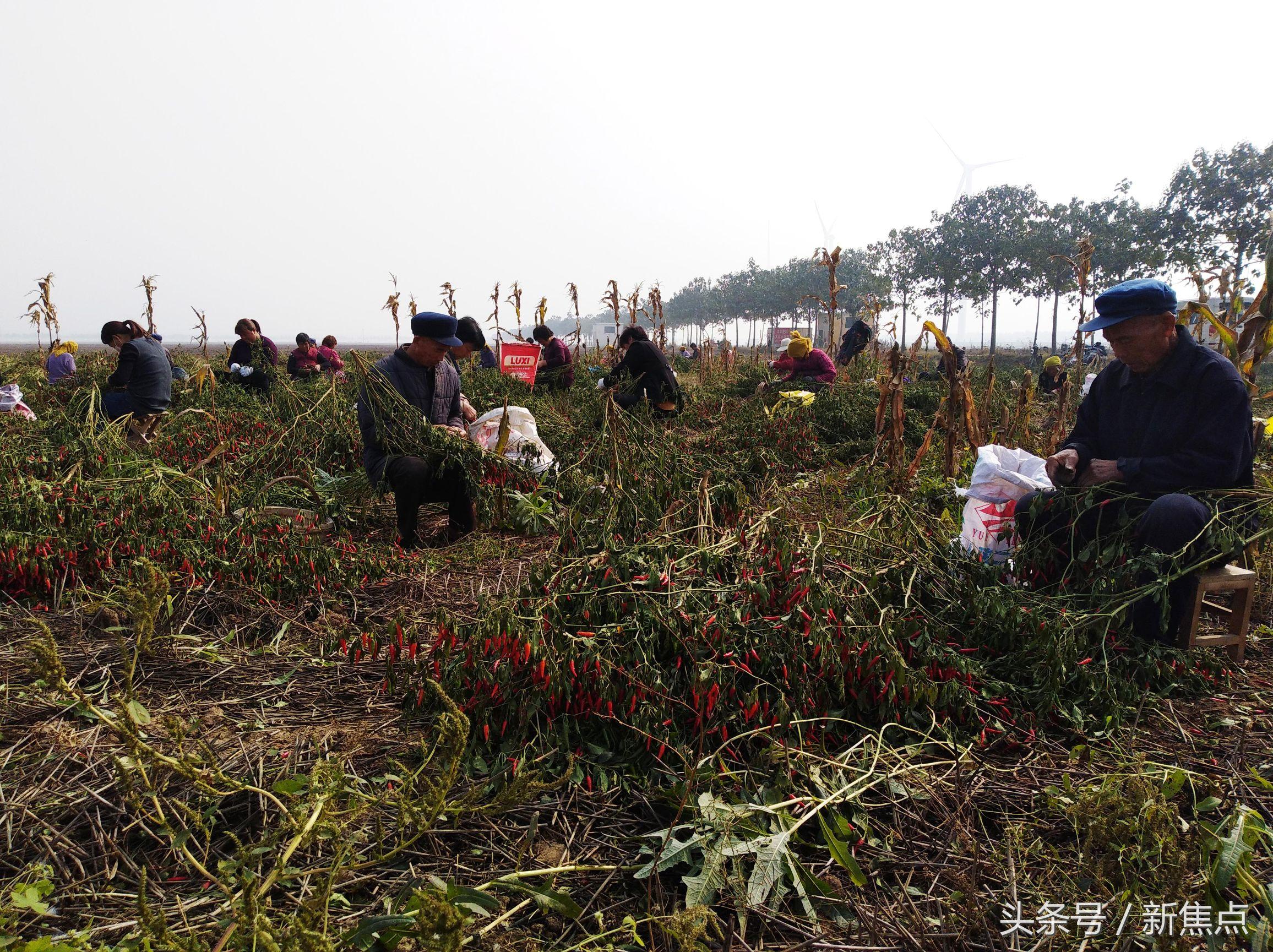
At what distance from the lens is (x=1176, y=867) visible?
135 centimetres

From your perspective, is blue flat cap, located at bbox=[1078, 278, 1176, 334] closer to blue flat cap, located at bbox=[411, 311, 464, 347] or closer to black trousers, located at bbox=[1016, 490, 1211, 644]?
black trousers, located at bbox=[1016, 490, 1211, 644]

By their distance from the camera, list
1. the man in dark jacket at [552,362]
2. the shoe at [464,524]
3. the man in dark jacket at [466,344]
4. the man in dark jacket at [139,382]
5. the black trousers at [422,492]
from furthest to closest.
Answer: the man in dark jacket at [552,362]
the man in dark jacket at [139,382]
the man in dark jacket at [466,344]
the shoe at [464,524]
the black trousers at [422,492]

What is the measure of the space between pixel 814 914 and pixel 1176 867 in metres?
0.71

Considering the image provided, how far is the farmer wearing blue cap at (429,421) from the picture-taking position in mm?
4055

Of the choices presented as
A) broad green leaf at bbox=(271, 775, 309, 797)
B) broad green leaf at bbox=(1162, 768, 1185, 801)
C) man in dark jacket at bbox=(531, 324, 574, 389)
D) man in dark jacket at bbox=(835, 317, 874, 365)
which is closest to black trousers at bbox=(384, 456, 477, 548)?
broad green leaf at bbox=(271, 775, 309, 797)

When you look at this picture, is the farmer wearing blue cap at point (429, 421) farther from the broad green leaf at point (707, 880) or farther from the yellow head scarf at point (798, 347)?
the yellow head scarf at point (798, 347)

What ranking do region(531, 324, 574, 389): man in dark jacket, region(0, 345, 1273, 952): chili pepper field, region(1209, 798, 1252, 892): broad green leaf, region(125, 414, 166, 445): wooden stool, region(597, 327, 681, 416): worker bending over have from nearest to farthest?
region(1209, 798, 1252, 892): broad green leaf < region(0, 345, 1273, 952): chili pepper field < region(125, 414, 166, 445): wooden stool < region(597, 327, 681, 416): worker bending over < region(531, 324, 574, 389): man in dark jacket

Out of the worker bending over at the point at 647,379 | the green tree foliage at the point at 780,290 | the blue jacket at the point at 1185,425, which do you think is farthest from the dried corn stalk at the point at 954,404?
the green tree foliage at the point at 780,290

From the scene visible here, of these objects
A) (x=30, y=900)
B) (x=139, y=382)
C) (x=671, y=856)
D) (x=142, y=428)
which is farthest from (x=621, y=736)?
(x=139, y=382)

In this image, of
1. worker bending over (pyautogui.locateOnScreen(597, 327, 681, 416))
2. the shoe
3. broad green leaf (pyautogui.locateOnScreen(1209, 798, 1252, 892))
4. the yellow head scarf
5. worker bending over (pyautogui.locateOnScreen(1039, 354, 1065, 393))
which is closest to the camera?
broad green leaf (pyautogui.locateOnScreen(1209, 798, 1252, 892))

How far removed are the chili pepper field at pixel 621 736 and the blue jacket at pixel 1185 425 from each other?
19cm

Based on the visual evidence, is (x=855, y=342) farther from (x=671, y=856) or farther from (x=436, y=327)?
(x=671, y=856)

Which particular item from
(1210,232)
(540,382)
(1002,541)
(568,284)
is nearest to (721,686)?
(1002,541)

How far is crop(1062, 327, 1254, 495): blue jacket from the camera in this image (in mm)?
2588
